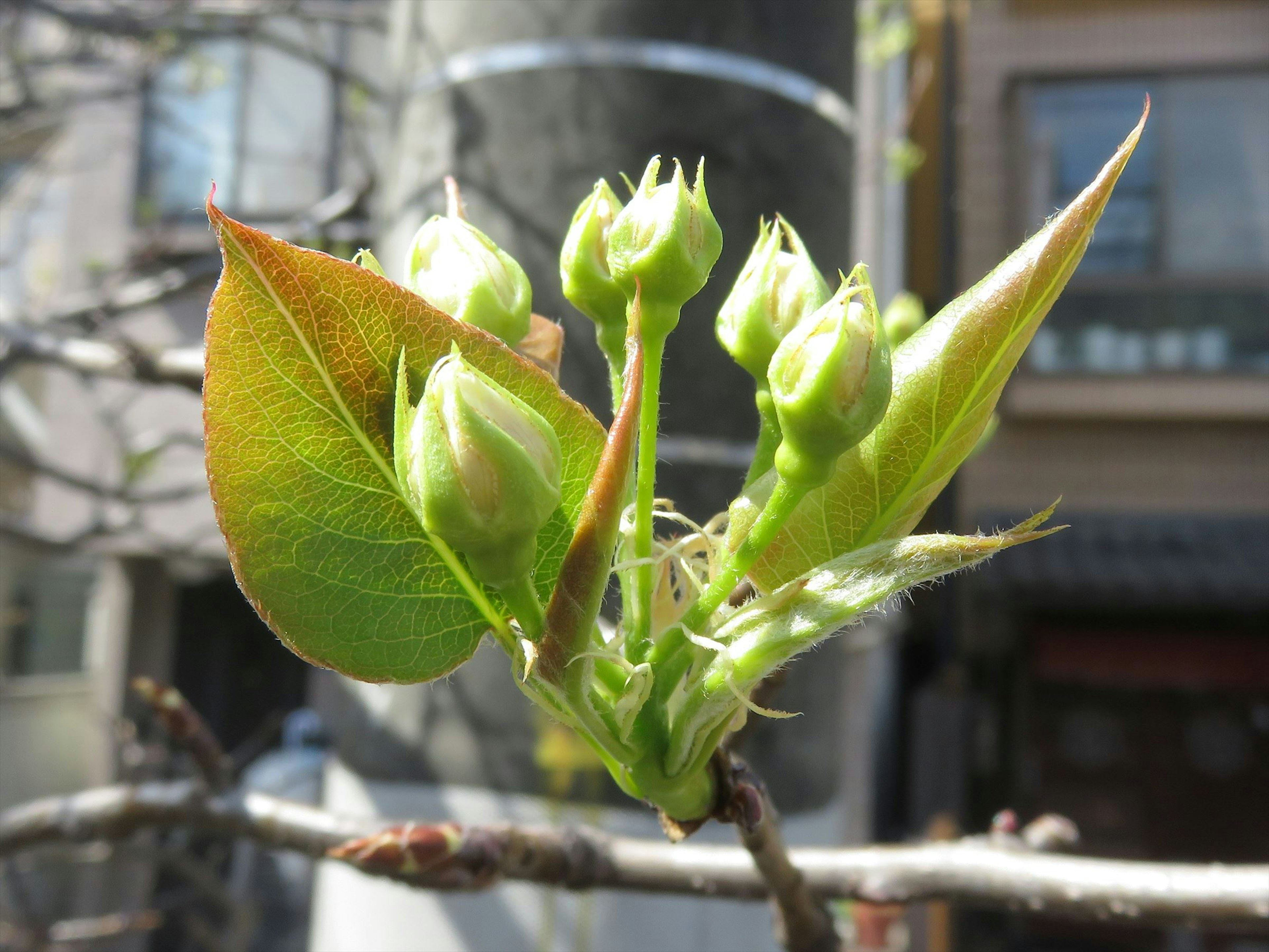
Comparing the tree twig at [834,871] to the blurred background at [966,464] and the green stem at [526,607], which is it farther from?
the blurred background at [966,464]

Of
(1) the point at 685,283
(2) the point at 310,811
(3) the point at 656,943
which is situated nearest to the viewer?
(1) the point at 685,283

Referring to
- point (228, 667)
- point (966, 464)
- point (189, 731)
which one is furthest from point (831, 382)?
point (228, 667)

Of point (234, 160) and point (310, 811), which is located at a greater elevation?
point (234, 160)

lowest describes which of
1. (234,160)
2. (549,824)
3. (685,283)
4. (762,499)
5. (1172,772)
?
(1172,772)

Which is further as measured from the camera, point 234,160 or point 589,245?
point 234,160

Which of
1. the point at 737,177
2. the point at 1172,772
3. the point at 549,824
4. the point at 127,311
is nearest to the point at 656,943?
the point at 549,824

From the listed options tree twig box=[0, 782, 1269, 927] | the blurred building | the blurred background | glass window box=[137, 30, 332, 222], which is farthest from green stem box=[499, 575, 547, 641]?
glass window box=[137, 30, 332, 222]

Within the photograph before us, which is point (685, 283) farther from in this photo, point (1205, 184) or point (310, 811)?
point (1205, 184)

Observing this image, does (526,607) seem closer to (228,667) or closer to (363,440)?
(363,440)
